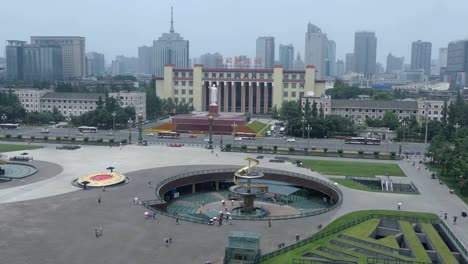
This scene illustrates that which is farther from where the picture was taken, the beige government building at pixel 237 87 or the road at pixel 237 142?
the beige government building at pixel 237 87

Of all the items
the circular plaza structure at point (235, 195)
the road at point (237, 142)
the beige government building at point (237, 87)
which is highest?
the beige government building at point (237, 87)

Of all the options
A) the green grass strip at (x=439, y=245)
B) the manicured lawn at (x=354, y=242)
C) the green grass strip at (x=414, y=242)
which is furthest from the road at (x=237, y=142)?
the green grass strip at (x=439, y=245)

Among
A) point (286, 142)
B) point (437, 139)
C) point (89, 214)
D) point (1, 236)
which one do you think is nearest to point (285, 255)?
point (89, 214)

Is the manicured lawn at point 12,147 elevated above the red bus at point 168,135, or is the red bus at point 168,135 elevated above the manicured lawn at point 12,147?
the red bus at point 168,135

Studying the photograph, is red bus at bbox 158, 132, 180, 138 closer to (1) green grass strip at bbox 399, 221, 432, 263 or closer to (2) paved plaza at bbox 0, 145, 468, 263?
(2) paved plaza at bbox 0, 145, 468, 263

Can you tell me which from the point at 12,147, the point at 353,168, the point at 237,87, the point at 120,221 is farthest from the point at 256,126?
the point at 120,221

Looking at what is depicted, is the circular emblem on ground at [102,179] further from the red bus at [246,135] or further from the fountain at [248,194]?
the red bus at [246,135]

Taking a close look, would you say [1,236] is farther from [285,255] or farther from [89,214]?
[285,255]
